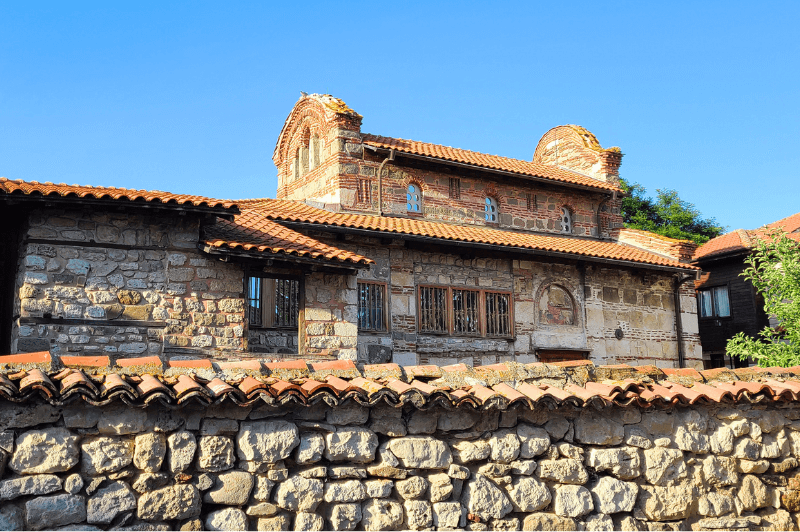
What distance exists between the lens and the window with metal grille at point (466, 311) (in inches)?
579

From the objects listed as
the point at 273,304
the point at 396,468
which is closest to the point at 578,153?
the point at 273,304

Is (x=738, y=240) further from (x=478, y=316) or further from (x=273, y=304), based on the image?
Answer: (x=273, y=304)

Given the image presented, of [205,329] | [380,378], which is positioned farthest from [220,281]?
[380,378]

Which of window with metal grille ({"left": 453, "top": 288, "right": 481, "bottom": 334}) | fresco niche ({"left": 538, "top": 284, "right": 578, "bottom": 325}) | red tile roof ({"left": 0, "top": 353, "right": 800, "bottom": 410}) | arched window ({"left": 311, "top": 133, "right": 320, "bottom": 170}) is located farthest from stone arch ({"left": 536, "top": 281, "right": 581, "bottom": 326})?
red tile roof ({"left": 0, "top": 353, "right": 800, "bottom": 410})

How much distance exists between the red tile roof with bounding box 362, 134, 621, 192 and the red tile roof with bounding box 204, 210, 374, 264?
480 centimetres

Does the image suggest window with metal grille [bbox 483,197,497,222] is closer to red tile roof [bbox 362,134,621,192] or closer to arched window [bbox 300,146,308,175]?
red tile roof [bbox 362,134,621,192]

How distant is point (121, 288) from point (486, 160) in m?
10.1

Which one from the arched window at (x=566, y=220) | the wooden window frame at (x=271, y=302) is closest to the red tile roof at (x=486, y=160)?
the arched window at (x=566, y=220)

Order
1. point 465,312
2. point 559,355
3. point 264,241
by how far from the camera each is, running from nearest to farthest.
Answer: point 264,241 → point 465,312 → point 559,355

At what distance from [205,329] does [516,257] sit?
290 inches

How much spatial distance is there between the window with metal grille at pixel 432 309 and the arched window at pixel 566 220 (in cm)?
515

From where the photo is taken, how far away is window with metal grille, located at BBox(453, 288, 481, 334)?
48.2 ft

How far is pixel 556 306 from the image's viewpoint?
52.6 ft

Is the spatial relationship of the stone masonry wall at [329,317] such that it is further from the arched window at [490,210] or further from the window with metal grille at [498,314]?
the arched window at [490,210]
